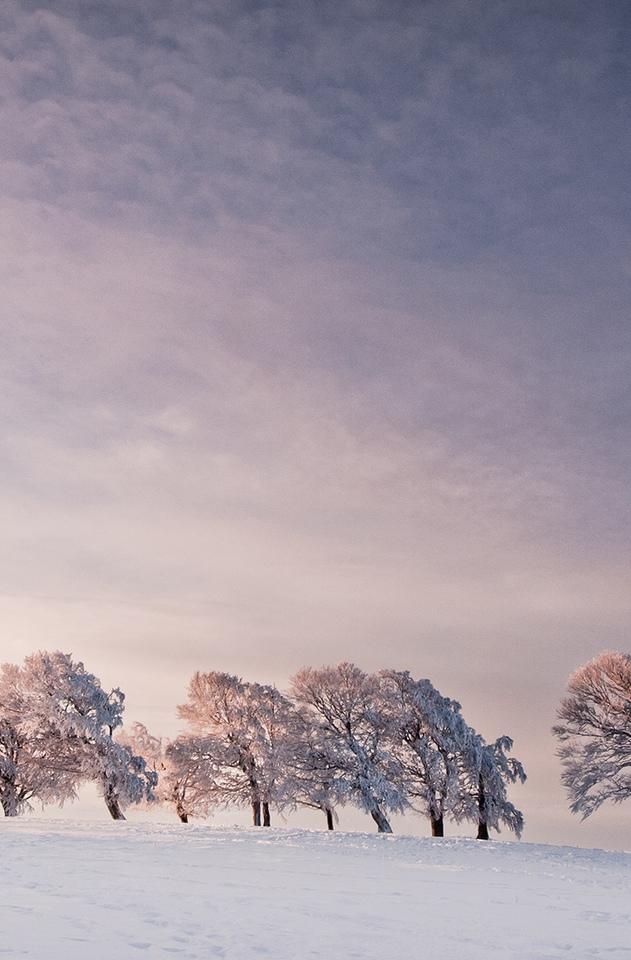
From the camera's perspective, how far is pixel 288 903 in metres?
17.0

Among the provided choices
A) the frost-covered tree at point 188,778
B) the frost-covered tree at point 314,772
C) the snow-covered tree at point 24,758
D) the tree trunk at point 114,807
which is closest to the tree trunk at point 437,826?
the frost-covered tree at point 314,772

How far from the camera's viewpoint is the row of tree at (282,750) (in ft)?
158

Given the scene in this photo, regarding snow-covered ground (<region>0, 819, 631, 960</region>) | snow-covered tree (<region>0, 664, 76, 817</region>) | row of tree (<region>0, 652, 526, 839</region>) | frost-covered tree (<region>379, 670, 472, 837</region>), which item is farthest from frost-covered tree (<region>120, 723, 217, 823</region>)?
snow-covered ground (<region>0, 819, 631, 960</region>)

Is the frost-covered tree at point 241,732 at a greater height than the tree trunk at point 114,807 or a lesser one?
greater

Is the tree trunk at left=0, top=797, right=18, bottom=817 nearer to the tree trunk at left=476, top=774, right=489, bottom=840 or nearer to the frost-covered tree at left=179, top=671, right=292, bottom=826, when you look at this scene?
the frost-covered tree at left=179, top=671, right=292, bottom=826

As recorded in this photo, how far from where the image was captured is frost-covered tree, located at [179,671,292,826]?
166 ft

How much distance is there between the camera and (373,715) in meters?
49.9

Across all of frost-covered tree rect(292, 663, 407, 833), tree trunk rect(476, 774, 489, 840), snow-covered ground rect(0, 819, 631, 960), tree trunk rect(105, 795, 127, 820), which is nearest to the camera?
snow-covered ground rect(0, 819, 631, 960)

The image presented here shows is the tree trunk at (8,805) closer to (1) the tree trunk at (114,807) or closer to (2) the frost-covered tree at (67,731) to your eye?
(2) the frost-covered tree at (67,731)

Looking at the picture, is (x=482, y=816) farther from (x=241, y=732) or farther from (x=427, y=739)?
(x=241, y=732)

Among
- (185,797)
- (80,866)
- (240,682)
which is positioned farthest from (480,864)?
(185,797)

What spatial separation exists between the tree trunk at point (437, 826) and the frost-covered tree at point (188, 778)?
13429mm

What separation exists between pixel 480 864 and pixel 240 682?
2451cm

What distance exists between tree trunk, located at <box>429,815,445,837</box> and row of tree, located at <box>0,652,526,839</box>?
62mm
